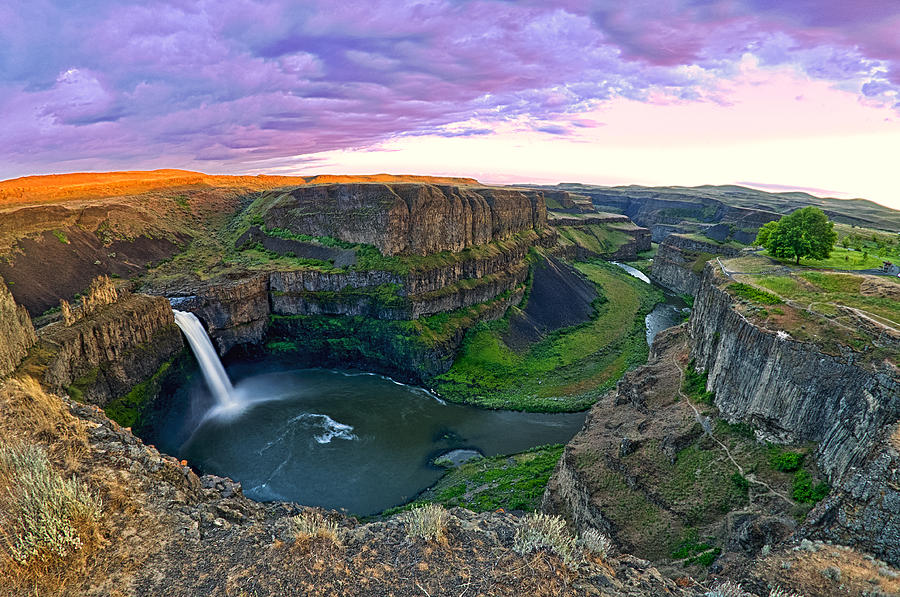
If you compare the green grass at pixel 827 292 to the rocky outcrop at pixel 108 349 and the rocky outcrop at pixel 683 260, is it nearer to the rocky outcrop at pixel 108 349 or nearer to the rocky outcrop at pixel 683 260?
the rocky outcrop at pixel 108 349

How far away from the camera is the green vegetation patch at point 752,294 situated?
28266 mm

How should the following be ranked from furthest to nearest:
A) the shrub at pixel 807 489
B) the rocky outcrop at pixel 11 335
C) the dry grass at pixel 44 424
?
the rocky outcrop at pixel 11 335 < the shrub at pixel 807 489 < the dry grass at pixel 44 424

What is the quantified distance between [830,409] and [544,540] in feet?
56.5

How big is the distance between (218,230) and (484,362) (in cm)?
7311

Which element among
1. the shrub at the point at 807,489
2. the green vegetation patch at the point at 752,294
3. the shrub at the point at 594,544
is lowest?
the shrub at the point at 807,489

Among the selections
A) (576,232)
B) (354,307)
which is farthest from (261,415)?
(576,232)

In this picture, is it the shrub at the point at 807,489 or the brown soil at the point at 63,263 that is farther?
the brown soil at the point at 63,263

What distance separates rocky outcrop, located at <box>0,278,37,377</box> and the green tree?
2550 inches

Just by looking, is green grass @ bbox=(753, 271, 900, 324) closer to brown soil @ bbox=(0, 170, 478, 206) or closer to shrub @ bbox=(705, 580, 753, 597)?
shrub @ bbox=(705, 580, 753, 597)

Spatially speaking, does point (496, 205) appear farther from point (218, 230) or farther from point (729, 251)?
point (218, 230)

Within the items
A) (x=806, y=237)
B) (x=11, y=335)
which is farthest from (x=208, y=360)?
(x=806, y=237)

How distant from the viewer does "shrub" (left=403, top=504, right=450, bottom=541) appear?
45.4 feet

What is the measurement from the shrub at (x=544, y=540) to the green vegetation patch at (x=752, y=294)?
24.0 meters

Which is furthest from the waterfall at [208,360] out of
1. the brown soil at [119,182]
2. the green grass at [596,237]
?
the green grass at [596,237]
